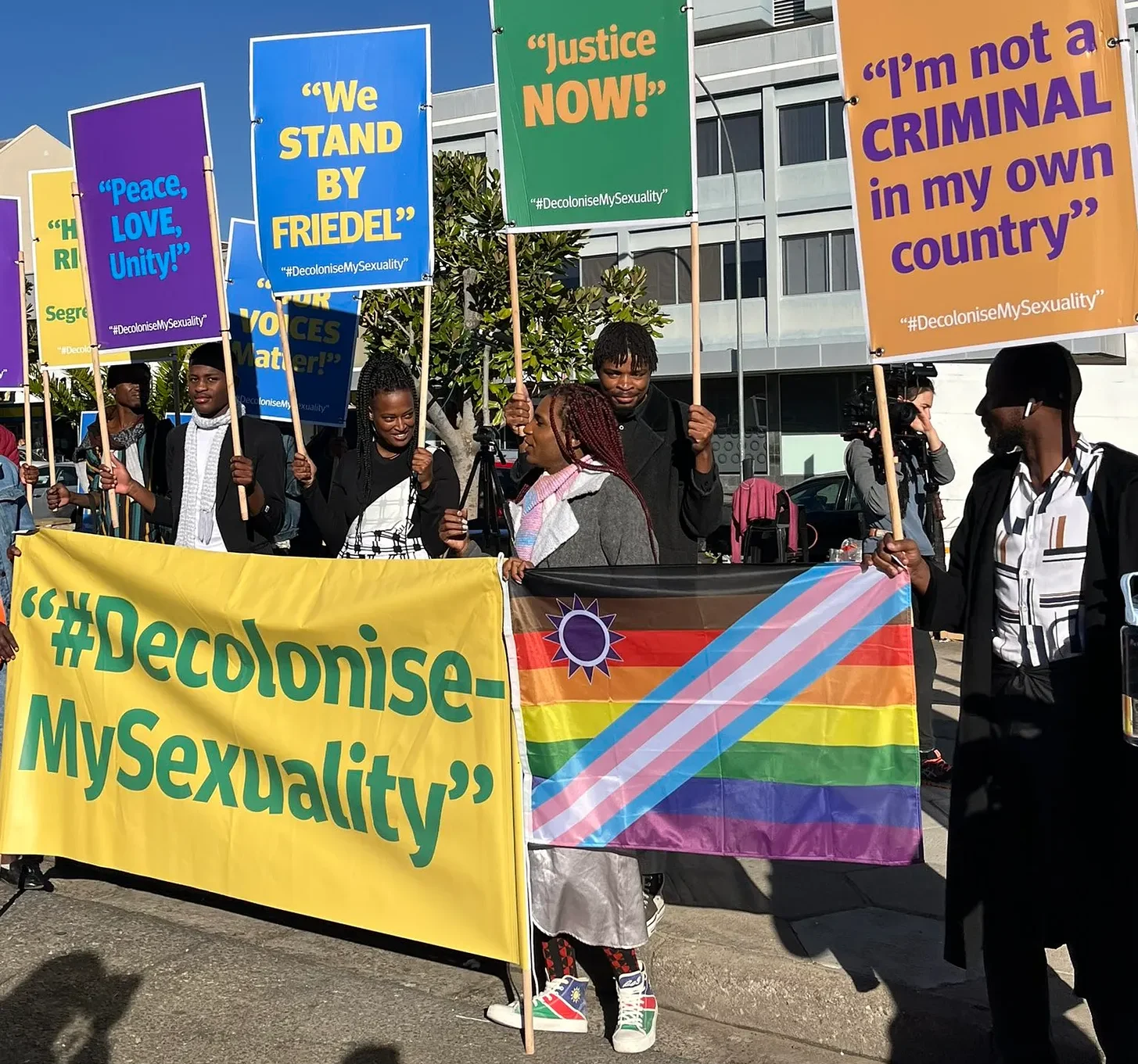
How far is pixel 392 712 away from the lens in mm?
4156

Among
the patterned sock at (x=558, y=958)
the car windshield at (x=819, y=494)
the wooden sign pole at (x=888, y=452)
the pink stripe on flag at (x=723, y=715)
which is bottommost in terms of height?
the patterned sock at (x=558, y=958)

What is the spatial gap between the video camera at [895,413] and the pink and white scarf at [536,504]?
291 cm

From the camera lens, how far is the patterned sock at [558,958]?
157 inches

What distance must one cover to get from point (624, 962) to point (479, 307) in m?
17.3

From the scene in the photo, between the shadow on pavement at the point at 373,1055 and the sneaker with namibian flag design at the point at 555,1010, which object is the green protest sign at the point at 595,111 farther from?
the shadow on pavement at the point at 373,1055

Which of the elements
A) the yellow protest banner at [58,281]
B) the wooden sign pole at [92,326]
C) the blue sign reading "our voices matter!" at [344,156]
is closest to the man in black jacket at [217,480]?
the wooden sign pole at [92,326]

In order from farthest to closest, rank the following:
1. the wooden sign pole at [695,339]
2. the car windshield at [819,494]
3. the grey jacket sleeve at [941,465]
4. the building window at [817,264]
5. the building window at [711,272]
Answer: the building window at [711,272], the building window at [817,264], the car windshield at [819,494], the grey jacket sleeve at [941,465], the wooden sign pole at [695,339]

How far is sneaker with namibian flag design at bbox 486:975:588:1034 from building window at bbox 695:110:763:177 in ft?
114

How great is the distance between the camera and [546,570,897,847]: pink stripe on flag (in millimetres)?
3662

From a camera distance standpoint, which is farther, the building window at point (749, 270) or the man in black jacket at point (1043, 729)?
the building window at point (749, 270)

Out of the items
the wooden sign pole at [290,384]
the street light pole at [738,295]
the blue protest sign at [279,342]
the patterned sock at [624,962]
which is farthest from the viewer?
the street light pole at [738,295]

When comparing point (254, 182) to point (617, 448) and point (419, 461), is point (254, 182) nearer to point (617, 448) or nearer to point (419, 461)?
point (419, 461)

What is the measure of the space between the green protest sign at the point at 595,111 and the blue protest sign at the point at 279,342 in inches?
148

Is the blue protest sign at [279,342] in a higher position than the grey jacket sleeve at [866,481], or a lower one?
higher
